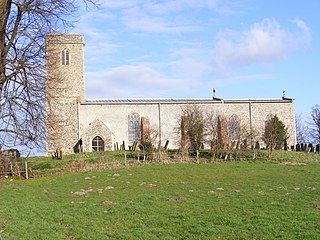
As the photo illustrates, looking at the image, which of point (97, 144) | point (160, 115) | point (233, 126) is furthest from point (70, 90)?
point (233, 126)

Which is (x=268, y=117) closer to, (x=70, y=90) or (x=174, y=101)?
(x=174, y=101)

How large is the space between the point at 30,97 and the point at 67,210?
10861 millimetres

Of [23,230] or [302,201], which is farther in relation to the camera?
[302,201]

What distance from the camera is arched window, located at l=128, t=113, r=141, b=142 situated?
50.5 metres

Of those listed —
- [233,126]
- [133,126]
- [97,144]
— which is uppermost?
[133,126]

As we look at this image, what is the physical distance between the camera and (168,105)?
51.7 metres

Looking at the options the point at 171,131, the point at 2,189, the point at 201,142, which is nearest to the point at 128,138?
the point at 171,131

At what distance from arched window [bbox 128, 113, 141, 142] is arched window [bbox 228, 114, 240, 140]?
34.9 feet

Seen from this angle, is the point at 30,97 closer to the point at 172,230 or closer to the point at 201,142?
the point at 172,230

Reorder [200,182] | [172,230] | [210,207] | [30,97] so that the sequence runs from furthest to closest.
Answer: [30,97]
[200,182]
[210,207]
[172,230]

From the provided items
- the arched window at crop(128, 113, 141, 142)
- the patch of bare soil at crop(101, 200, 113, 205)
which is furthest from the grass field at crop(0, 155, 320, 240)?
the arched window at crop(128, 113, 141, 142)

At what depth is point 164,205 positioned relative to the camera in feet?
50.0

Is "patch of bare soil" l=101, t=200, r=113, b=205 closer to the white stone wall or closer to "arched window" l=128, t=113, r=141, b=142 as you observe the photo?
the white stone wall

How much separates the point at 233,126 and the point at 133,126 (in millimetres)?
11813
